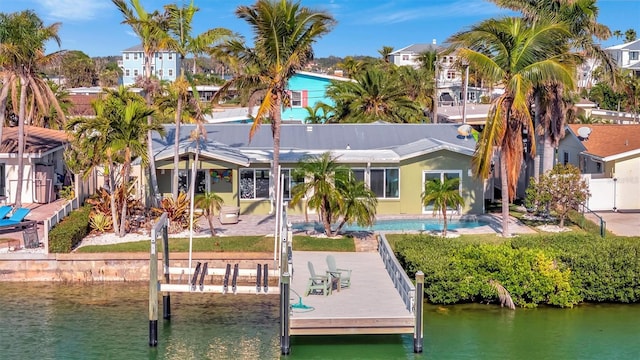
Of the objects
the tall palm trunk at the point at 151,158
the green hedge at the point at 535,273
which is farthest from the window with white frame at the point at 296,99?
the green hedge at the point at 535,273

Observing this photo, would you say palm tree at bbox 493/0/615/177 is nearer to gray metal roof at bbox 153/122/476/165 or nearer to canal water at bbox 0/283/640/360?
gray metal roof at bbox 153/122/476/165

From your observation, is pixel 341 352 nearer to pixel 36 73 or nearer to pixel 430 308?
pixel 430 308

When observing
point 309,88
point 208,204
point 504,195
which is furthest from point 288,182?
point 309,88

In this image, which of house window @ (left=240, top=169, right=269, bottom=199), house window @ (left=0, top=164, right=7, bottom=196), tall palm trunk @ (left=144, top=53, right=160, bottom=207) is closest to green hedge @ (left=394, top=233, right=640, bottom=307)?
house window @ (left=240, top=169, right=269, bottom=199)

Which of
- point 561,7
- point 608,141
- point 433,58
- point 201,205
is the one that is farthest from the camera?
point 433,58

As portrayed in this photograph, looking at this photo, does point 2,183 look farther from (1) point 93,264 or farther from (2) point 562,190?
(2) point 562,190

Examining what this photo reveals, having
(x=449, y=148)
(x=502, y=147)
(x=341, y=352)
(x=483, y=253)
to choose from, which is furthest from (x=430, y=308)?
(x=449, y=148)

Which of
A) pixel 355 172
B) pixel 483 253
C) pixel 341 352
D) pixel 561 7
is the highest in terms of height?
pixel 561 7

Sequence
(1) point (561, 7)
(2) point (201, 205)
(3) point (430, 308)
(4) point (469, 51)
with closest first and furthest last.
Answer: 1. (3) point (430, 308)
2. (4) point (469, 51)
3. (2) point (201, 205)
4. (1) point (561, 7)
